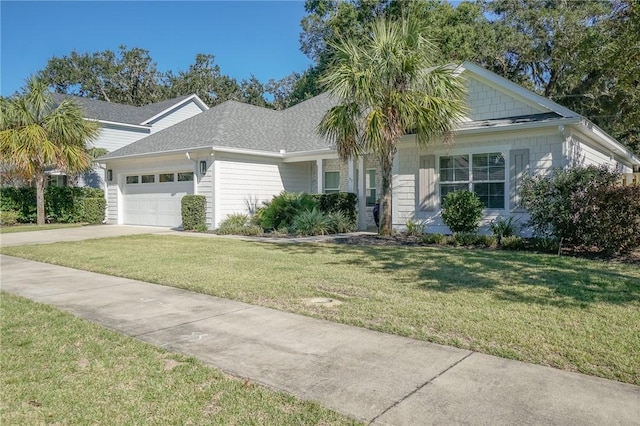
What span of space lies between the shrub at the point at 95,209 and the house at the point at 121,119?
4.48 meters

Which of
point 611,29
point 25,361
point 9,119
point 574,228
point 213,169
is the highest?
point 611,29

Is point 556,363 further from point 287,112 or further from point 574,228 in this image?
point 287,112

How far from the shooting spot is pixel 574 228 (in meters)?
9.68

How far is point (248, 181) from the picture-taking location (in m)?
16.8

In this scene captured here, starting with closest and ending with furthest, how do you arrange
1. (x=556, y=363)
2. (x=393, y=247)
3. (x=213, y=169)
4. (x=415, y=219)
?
1. (x=556, y=363)
2. (x=393, y=247)
3. (x=415, y=219)
4. (x=213, y=169)

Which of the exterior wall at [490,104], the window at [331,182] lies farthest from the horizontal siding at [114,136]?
the exterior wall at [490,104]

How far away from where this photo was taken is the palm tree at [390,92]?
11.4 metres

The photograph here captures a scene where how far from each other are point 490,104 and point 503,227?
13.3 feet

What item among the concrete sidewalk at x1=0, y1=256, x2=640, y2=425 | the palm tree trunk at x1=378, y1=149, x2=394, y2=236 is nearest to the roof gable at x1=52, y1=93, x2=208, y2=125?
the palm tree trunk at x1=378, y1=149, x2=394, y2=236

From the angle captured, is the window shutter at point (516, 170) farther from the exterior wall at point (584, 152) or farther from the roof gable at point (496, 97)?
the roof gable at point (496, 97)

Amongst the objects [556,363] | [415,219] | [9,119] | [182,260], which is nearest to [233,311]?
[556,363]

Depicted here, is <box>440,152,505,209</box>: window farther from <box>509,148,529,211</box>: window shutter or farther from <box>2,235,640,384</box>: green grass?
<box>2,235,640,384</box>: green grass

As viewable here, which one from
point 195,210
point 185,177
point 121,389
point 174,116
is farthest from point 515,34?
point 121,389

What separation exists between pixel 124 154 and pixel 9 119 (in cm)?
481
